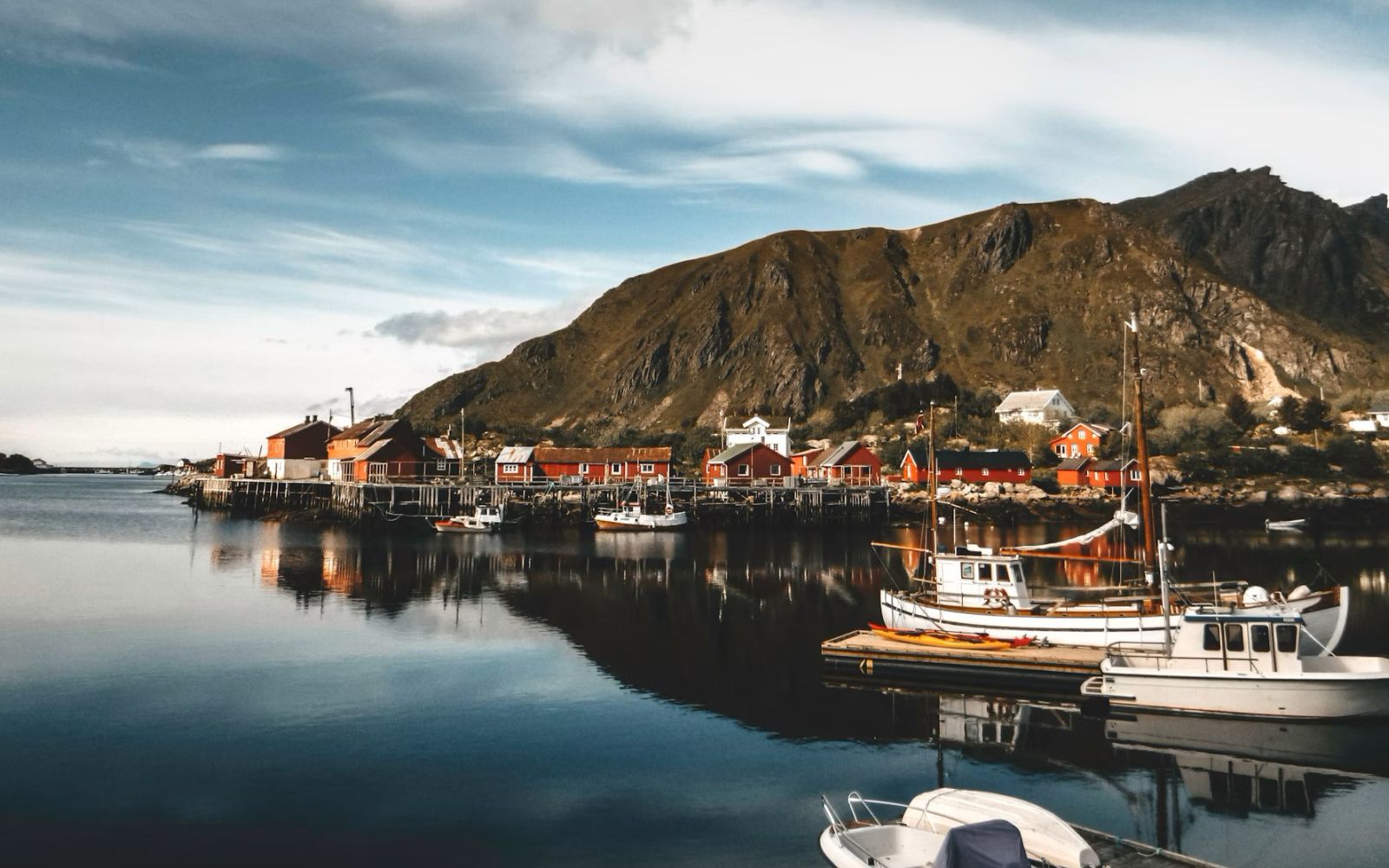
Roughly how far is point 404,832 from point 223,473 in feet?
403

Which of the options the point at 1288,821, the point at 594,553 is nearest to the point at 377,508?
the point at 594,553

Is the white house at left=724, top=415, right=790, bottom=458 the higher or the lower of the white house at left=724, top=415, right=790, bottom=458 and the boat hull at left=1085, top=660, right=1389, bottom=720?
the higher

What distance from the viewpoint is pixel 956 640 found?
29.0 m

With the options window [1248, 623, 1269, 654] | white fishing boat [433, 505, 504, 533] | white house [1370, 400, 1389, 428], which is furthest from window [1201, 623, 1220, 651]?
white house [1370, 400, 1389, 428]

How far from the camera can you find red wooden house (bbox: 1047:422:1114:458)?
361 feet

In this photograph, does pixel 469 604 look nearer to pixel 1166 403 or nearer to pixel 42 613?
pixel 42 613

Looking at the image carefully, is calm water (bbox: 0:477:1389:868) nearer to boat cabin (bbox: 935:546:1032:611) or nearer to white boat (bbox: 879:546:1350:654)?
white boat (bbox: 879:546:1350:654)

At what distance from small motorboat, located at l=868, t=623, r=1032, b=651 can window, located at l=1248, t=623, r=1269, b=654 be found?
673 cm

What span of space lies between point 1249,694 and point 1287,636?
5.90 feet

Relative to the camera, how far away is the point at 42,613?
39.5 metres

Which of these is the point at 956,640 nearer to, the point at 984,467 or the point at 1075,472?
the point at 984,467

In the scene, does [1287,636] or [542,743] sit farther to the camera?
[1287,636]

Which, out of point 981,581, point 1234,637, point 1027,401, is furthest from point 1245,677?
point 1027,401

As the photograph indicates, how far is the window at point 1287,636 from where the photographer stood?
74.7 ft
